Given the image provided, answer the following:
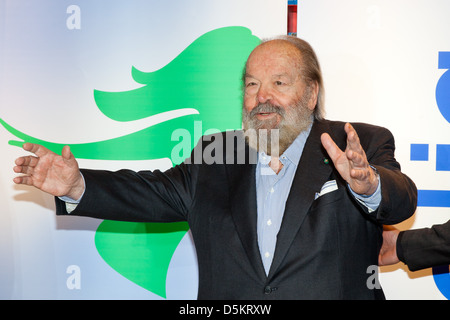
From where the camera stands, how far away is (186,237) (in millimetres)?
3377

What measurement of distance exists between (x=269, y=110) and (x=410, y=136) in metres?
1.18

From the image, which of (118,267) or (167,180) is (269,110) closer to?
(167,180)

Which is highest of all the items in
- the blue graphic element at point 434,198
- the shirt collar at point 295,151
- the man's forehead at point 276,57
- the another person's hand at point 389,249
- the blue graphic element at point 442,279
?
the man's forehead at point 276,57

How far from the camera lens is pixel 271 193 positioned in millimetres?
2338

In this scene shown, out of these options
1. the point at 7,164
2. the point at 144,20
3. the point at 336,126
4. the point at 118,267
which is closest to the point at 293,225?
the point at 336,126

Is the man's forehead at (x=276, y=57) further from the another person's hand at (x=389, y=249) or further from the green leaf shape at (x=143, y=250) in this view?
the green leaf shape at (x=143, y=250)

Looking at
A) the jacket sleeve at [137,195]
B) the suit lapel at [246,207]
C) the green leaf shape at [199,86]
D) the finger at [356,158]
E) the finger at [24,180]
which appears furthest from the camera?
the green leaf shape at [199,86]

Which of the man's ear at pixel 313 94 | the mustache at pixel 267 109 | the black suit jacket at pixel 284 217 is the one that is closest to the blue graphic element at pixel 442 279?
the black suit jacket at pixel 284 217

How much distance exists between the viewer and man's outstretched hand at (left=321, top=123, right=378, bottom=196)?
5.94 feet

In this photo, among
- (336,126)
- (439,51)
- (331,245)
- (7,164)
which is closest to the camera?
(331,245)

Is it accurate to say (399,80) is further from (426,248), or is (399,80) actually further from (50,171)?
(50,171)

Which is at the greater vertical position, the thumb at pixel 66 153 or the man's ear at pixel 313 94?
the man's ear at pixel 313 94

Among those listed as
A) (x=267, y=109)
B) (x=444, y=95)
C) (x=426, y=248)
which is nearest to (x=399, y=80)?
(x=444, y=95)

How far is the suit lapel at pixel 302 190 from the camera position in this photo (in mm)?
2117
